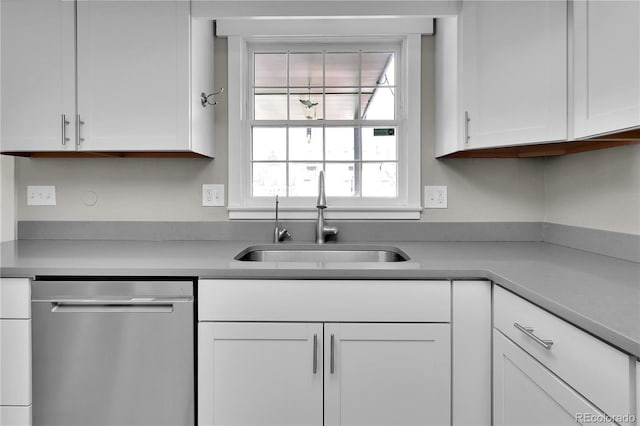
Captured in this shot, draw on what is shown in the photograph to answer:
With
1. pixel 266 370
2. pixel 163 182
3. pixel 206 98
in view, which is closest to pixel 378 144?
pixel 206 98

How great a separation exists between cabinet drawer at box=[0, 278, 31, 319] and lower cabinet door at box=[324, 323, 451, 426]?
1.08 m

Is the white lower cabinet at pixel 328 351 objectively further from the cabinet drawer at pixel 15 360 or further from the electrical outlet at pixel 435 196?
the electrical outlet at pixel 435 196

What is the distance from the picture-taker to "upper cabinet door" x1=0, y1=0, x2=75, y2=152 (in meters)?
1.80

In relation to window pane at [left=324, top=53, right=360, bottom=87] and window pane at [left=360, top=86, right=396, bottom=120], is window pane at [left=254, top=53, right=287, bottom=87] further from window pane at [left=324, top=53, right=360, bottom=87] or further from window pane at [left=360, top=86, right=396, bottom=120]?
window pane at [left=360, top=86, right=396, bottom=120]

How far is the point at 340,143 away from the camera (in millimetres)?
2254

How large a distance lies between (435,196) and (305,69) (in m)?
1.01

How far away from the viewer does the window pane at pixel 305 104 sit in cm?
225

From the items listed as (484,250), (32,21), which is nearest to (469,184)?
(484,250)

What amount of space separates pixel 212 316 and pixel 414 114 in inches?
57.1

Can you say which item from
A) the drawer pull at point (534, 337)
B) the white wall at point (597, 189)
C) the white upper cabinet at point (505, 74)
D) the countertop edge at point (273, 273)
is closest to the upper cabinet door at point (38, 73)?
the countertop edge at point (273, 273)

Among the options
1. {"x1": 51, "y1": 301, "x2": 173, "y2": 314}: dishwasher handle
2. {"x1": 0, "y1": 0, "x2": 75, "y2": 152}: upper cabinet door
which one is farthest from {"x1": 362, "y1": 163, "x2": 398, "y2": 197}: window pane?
{"x1": 0, "y1": 0, "x2": 75, "y2": 152}: upper cabinet door

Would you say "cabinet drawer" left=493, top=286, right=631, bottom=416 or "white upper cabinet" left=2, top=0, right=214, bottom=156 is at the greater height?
"white upper cabinet" left=2, top=0, right=214, bottom=156

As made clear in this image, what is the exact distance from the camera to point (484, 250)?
182 cm
